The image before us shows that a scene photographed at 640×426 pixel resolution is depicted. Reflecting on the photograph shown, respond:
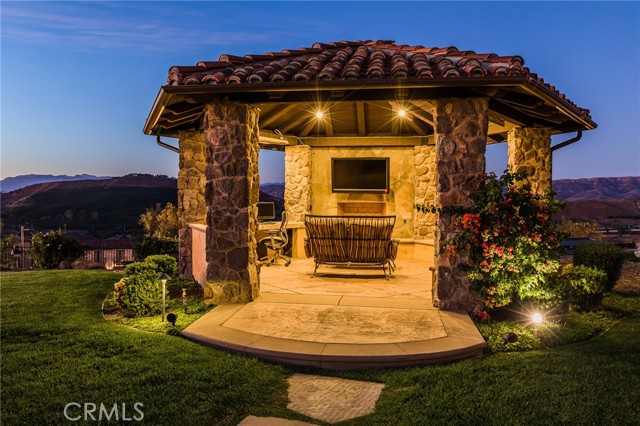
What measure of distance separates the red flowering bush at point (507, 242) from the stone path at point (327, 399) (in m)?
2.39

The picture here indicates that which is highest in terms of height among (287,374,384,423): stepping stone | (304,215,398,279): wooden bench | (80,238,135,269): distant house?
(304,215,398,279): wooden bench

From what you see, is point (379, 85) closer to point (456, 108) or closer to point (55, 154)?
point (456, 108)

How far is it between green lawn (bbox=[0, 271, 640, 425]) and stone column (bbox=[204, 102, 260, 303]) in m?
1.34

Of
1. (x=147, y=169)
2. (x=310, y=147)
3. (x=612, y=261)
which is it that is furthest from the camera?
(x=147, y=169)

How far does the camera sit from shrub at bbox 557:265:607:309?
611 centimetres

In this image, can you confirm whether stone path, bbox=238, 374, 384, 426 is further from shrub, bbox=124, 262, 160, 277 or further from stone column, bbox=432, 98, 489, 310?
shrub, bbox=124, 262, 160, 277

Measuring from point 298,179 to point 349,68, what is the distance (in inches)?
244

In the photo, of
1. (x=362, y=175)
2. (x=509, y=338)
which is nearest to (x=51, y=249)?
(x=362, y=175)

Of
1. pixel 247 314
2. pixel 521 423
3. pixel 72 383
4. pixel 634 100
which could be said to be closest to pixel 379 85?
pixel 247 314

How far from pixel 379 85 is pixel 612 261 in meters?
5.02

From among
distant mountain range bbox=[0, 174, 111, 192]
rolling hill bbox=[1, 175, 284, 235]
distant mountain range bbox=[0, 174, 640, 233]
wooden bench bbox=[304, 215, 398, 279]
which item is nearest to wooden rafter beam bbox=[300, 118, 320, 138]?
wooden bench bbox=[304, 215, 398, 279]

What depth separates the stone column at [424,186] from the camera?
10891 millimetres

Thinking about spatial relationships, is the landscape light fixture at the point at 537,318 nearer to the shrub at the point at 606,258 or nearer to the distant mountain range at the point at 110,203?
the shrub at the point at 606,258

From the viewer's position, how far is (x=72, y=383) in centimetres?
353
